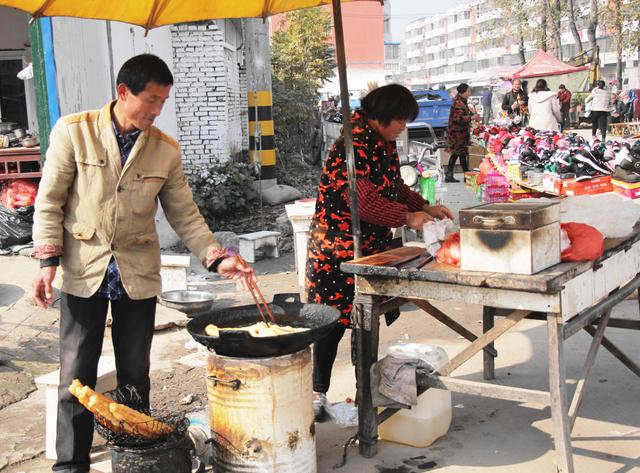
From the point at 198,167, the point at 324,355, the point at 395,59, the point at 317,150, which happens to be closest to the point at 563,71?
the point at 317,150

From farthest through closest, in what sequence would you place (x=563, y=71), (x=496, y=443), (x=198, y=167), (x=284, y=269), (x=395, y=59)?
1. (x=395, y=59)
2. (x=563, y=71)
3. (x=198, y=167)
4. (x=284, y=269)
5. (x=496, y=443)

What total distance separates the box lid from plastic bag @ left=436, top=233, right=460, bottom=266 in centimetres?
14

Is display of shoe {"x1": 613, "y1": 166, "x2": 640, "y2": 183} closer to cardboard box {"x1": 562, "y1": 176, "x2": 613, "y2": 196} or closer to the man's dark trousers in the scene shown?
cardboard box {"x1": 562, "y1": 176, "x2": 613, "y2": 196}

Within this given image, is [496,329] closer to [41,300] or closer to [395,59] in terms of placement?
[41,300]

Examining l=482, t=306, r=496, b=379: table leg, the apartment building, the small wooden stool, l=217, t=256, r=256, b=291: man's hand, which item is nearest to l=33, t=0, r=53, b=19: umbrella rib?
l=217, t=256, r=256, b=291: man's hand

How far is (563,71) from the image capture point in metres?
32.1

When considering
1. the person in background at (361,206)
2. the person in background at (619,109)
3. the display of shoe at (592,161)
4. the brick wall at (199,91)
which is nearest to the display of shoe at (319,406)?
the person in background at (361,206)

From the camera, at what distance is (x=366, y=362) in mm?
3895

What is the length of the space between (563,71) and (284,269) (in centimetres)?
2679

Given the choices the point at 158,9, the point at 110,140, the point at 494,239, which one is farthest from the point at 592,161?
the point at 110,140

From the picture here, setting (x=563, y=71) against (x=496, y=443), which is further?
(x=563, y=71)

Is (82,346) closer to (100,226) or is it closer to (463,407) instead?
(100,226)

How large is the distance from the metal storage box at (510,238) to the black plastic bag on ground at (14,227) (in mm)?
6662

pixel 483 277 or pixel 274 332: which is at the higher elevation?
pixel 483 277
